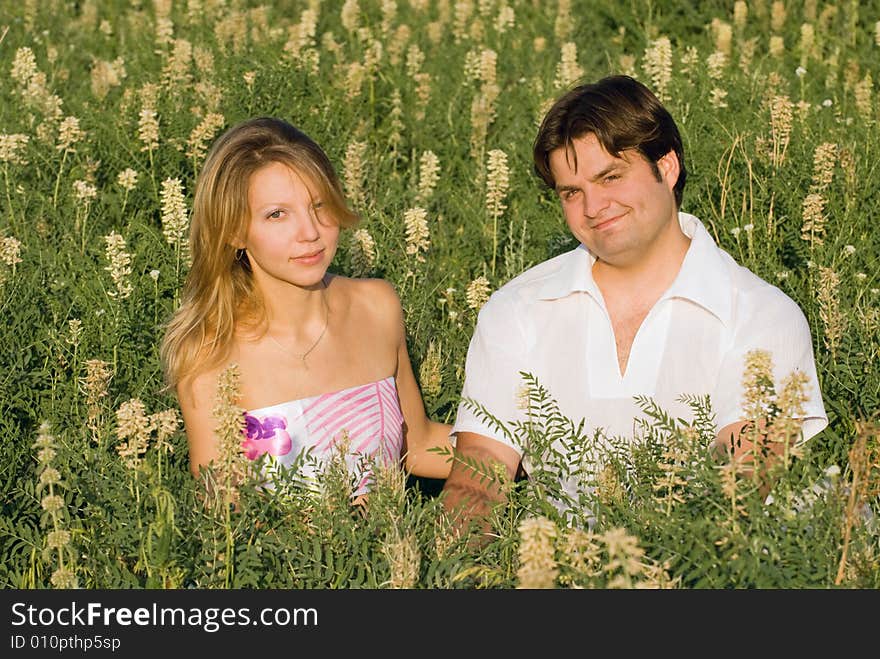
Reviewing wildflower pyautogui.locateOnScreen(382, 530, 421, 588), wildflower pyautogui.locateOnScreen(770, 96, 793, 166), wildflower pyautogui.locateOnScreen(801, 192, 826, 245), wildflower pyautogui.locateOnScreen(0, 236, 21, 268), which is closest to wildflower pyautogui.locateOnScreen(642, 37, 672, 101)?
wildflower pyautogui.locateOnScreen(770, 96, 793, 166)

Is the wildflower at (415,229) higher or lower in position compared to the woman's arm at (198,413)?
higher

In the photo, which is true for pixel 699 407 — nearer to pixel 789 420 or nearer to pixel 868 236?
pixel 789 420

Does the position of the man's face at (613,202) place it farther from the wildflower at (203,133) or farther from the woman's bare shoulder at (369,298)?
the wildflower at (203,133)

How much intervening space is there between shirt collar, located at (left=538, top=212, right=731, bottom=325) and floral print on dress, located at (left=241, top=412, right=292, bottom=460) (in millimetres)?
1052

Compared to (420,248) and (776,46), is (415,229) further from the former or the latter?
(776,46)

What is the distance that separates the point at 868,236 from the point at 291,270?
272 centimetres

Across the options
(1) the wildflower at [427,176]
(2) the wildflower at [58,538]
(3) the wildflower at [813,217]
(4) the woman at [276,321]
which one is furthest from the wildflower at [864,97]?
(2) the wildflower at [58,538]

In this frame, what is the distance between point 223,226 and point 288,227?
23 centimetres

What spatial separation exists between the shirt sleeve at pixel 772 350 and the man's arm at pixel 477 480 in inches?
29.1

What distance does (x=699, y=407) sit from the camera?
3969mm

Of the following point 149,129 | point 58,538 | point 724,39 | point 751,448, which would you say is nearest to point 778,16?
point 724,39

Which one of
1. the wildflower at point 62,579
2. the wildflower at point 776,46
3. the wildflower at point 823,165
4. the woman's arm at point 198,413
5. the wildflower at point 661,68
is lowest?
the wildflower at point 62,579

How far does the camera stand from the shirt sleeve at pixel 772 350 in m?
4.48

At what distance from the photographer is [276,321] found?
5191mm
